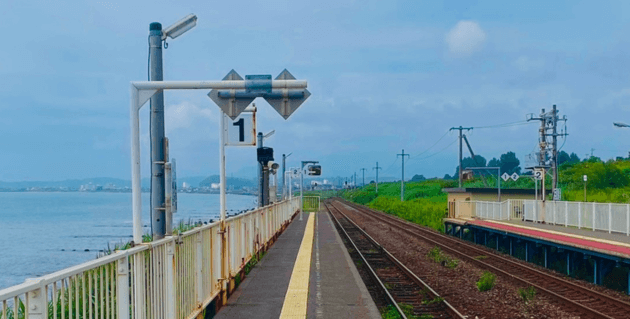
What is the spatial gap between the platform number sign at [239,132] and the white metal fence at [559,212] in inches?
530

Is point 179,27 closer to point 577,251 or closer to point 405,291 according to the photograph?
point 405,291

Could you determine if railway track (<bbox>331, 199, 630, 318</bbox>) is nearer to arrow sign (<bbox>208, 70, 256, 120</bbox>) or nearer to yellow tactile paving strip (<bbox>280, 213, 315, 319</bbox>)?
yellow tactile paving strip (<bbox>280, 213, 315, 319</bbox>)

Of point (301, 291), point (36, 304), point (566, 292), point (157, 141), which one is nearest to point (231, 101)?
point (157, 141)

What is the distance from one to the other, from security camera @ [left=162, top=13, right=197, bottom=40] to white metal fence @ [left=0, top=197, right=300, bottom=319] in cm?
257

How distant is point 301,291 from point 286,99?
3.86 meters

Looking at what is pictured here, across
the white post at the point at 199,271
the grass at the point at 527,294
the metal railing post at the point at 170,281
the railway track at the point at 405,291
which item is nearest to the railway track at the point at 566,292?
the grass at the point at 527,294

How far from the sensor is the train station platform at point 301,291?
9.52 metres

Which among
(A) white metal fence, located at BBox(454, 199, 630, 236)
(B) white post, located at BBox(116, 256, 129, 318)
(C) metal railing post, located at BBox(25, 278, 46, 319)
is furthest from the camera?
(A) white metal fence, located at BBox(454, 199, 630, 236)

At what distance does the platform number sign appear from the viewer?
37.5ft

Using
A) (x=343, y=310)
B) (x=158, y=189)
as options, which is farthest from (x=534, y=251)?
(x=158, y=189)

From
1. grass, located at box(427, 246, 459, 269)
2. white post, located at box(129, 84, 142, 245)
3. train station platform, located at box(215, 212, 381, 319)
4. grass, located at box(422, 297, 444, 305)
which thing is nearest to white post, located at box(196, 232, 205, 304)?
train station platform, located at box(215, 212, 381, 319)

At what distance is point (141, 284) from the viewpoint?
5.92 m

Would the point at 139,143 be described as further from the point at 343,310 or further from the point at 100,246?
the point at 100,246

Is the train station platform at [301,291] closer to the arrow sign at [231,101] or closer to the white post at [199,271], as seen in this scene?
the white post at [199,271]
